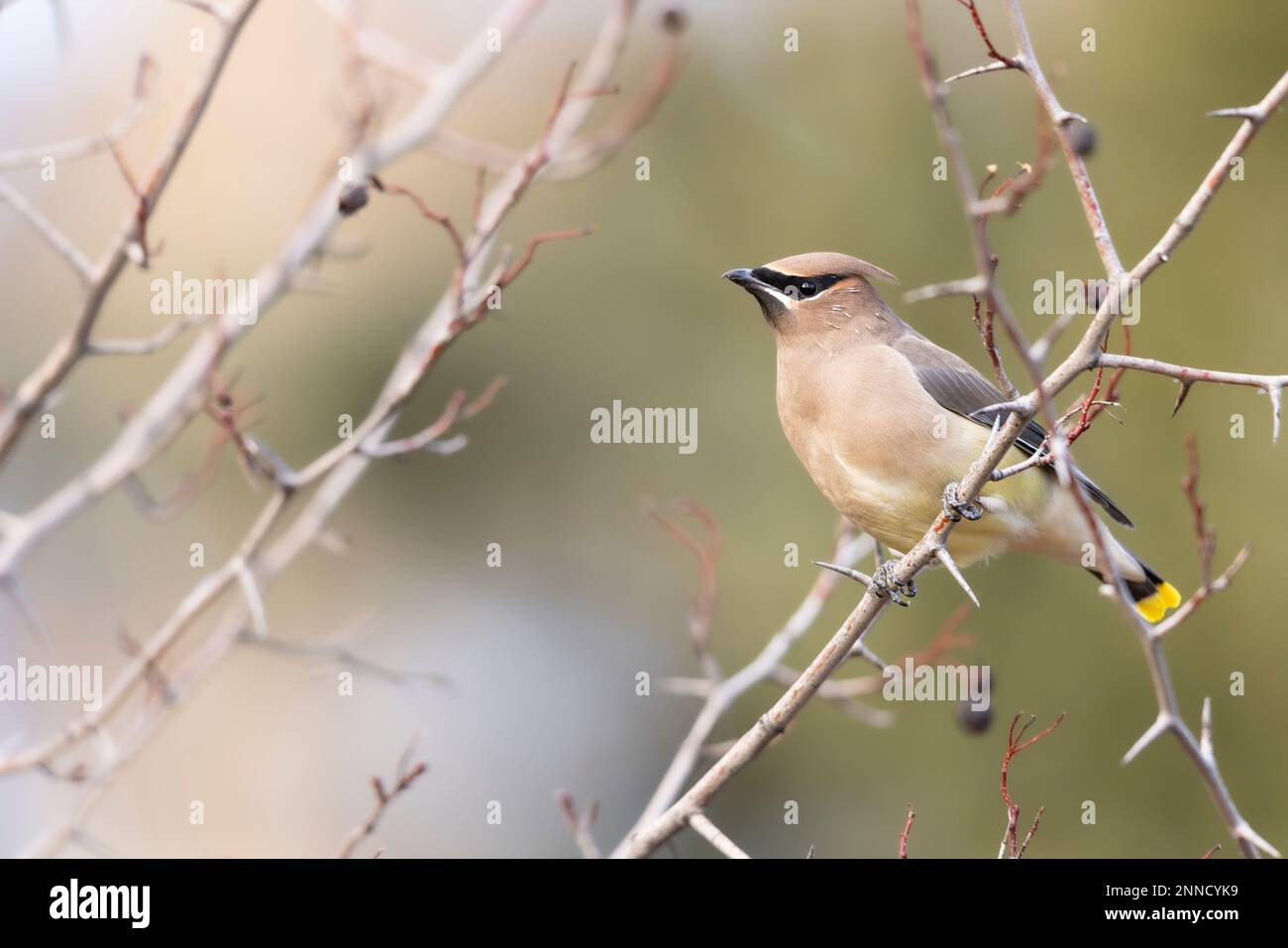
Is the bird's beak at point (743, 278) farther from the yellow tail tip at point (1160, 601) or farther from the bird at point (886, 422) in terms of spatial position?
the yellow tail tip at point (1160, 601)

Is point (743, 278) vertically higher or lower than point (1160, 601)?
higher

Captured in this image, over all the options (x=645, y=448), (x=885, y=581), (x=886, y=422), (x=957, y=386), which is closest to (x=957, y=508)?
(x=885, y=581)

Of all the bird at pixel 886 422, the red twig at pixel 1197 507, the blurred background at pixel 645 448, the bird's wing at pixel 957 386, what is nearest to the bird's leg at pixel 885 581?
the bird at pixel 886 422

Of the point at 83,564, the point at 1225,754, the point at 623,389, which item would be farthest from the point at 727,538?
the point at 83,564

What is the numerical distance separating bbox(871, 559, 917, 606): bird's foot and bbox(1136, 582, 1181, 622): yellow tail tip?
190 centimetres

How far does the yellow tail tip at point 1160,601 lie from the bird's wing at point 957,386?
66cm

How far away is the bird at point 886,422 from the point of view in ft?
17.2

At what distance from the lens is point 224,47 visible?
149 inches

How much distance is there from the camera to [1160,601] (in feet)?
20.3

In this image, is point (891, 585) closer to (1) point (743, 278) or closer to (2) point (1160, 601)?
(1) point (743, 278)

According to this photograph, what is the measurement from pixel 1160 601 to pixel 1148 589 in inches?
2.8

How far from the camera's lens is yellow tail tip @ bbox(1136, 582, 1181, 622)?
614cm

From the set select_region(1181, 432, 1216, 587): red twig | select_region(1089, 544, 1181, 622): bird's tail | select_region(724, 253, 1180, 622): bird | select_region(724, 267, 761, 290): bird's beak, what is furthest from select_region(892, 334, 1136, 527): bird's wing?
select_region(1181, 432, 1216, 587): red twig
